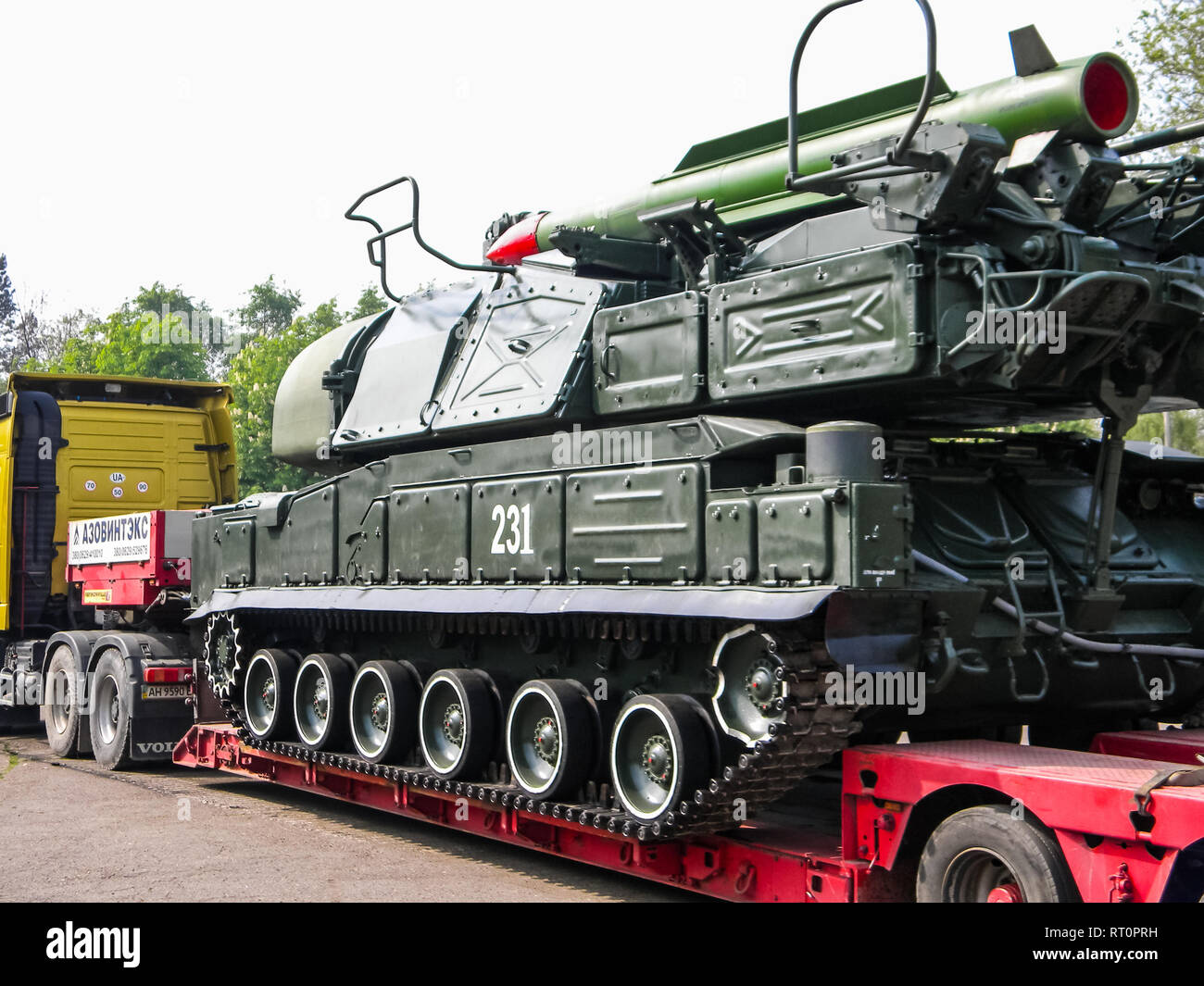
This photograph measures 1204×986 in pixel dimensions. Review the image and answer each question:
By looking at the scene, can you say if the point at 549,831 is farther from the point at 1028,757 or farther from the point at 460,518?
the point at 1028,757

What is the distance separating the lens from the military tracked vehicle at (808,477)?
7344 millimetres

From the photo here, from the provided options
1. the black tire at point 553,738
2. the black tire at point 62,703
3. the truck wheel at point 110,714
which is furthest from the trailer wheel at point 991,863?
Result: the black tire at point 62,703

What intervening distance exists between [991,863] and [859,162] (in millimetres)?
3611

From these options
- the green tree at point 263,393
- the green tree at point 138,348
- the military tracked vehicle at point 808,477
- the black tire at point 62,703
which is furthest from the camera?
the green tree at point 138,348

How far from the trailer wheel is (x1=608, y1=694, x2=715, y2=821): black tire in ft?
4.53

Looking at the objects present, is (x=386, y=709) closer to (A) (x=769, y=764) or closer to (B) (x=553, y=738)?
(B) (x=553, y=738)

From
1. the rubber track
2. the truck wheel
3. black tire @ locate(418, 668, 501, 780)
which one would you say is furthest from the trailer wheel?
the truck wheel

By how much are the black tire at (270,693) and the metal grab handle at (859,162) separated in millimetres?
6054

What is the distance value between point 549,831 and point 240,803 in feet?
13.2

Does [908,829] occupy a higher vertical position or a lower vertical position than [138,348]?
lower

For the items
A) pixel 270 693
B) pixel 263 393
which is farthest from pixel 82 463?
pixel 263 393

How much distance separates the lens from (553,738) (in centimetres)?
895

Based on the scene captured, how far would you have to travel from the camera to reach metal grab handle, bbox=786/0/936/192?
712 cm

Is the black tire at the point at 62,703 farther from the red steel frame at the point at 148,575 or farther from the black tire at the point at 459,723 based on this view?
the black tire at the point at 459,723
